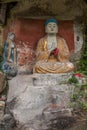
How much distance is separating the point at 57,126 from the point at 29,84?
1439mm

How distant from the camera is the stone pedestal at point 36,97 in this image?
5.93 meters

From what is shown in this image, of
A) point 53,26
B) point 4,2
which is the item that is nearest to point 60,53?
point 53,26

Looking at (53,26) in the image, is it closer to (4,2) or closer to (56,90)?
(4,2)

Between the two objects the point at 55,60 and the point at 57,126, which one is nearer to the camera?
the point at 57,126

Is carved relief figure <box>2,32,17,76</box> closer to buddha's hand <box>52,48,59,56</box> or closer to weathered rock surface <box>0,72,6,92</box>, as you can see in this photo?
weathered rock surface <box>0,72,6,92</box>

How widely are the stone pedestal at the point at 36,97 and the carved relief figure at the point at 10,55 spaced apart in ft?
3.19

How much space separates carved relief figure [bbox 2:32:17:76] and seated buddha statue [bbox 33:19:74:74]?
0.59 meters

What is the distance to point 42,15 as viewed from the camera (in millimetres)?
7887

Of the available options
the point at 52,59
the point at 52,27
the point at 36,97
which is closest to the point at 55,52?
the point at 52,59

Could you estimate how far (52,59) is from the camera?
759 cm

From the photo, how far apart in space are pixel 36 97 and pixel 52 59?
5.35 feet

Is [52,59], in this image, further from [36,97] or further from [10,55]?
[36,97]

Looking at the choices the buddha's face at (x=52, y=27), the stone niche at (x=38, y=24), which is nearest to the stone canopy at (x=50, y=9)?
the stone niche at (x=38, y=24)

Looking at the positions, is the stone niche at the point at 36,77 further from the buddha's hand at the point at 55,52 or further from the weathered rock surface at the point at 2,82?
the buddha's hand at the point at 55,52
